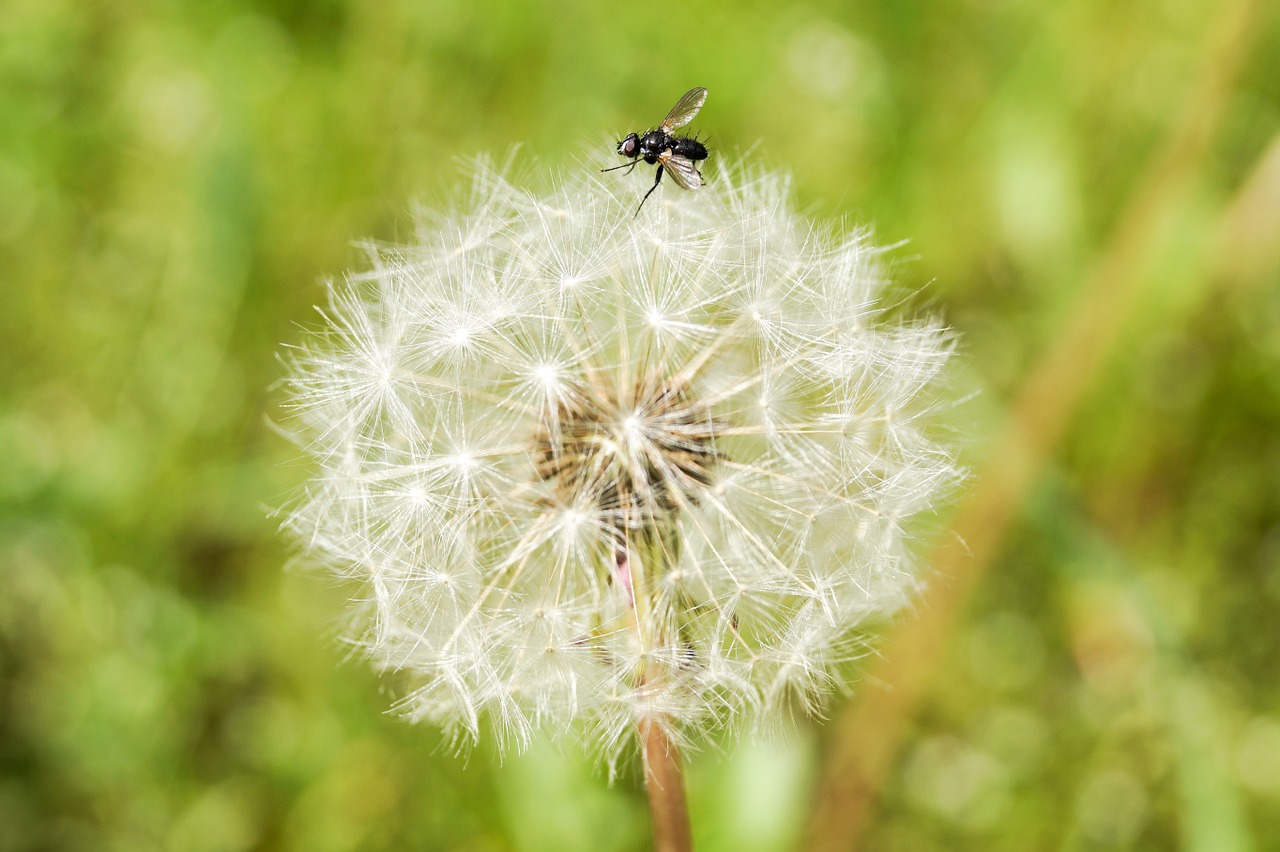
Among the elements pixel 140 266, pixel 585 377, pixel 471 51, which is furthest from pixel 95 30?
pixel 585 377

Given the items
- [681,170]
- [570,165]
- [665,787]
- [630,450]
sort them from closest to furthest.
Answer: [665,787] < [630,450] < [681,170] < [570,165]

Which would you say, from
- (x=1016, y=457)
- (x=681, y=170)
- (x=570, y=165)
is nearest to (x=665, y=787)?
(x=681, y=170)

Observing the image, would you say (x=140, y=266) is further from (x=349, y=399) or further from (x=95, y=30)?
(x=349, y=399)

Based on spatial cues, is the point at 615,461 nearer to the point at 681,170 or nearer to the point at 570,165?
the point at 681,170

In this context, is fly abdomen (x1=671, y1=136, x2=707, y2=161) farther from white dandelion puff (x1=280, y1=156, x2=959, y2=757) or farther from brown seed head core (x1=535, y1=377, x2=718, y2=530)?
brown seed head core (x1=535, y1=377, x2=718, y2=530)

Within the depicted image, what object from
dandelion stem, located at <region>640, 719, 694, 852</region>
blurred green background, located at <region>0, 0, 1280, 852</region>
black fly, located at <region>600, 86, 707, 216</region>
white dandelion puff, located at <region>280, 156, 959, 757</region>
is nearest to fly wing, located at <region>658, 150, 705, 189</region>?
black fly, located at <region>600, 86, 707, 216</region>
